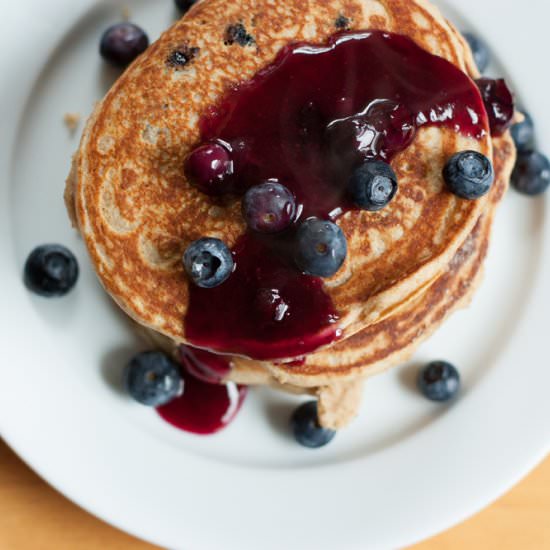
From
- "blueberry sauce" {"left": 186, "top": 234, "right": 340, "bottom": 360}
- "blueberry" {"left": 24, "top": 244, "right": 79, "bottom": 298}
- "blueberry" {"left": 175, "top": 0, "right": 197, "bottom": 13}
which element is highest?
"blueberry" {"left": 175, "top": 0, "right": 197, "bottom": 13}

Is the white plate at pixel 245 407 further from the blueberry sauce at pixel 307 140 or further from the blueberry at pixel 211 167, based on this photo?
the blueberry at pixel 211 167

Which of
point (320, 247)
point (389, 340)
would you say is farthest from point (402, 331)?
point (320, 247)

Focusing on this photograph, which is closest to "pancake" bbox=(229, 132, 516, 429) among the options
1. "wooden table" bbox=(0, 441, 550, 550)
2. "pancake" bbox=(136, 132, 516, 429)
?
"pancake" bbox=(136, 132, 516, 429)

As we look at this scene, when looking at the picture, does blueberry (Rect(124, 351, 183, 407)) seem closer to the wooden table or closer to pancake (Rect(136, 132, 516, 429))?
pancake (Rect(136, 132, 516, 429))

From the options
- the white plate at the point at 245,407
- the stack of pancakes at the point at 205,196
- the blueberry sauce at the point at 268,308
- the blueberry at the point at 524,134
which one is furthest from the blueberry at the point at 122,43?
the blueberry at the point at 524,134

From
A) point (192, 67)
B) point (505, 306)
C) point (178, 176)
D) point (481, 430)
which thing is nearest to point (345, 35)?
point (192, 67)
